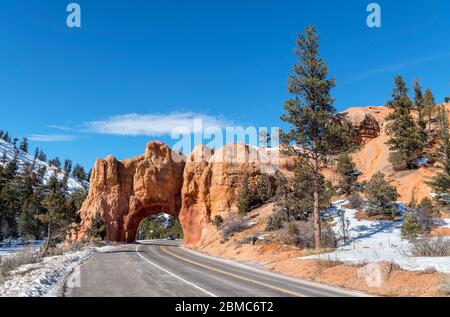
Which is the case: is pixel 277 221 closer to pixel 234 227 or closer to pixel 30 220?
pixel 234 227

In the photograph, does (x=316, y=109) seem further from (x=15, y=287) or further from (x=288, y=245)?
(x=15, y=287)

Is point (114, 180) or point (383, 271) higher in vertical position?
point (114, 180)

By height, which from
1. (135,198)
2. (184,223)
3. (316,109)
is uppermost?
(316,109)

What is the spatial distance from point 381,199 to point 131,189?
4120cm

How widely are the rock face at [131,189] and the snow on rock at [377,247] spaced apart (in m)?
30.9

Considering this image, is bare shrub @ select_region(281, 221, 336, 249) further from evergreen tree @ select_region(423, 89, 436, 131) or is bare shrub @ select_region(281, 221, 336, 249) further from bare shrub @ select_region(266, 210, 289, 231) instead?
evergreen tree @ select_region(423, 89, 436, 131)

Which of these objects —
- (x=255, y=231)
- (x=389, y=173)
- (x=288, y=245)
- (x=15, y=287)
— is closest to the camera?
(x=15, y=287)

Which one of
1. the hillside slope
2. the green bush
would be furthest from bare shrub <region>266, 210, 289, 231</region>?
the green bush

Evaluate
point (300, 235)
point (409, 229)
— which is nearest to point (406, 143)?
point (409, 229)

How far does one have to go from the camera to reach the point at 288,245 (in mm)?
25375

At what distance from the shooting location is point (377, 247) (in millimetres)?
21656
